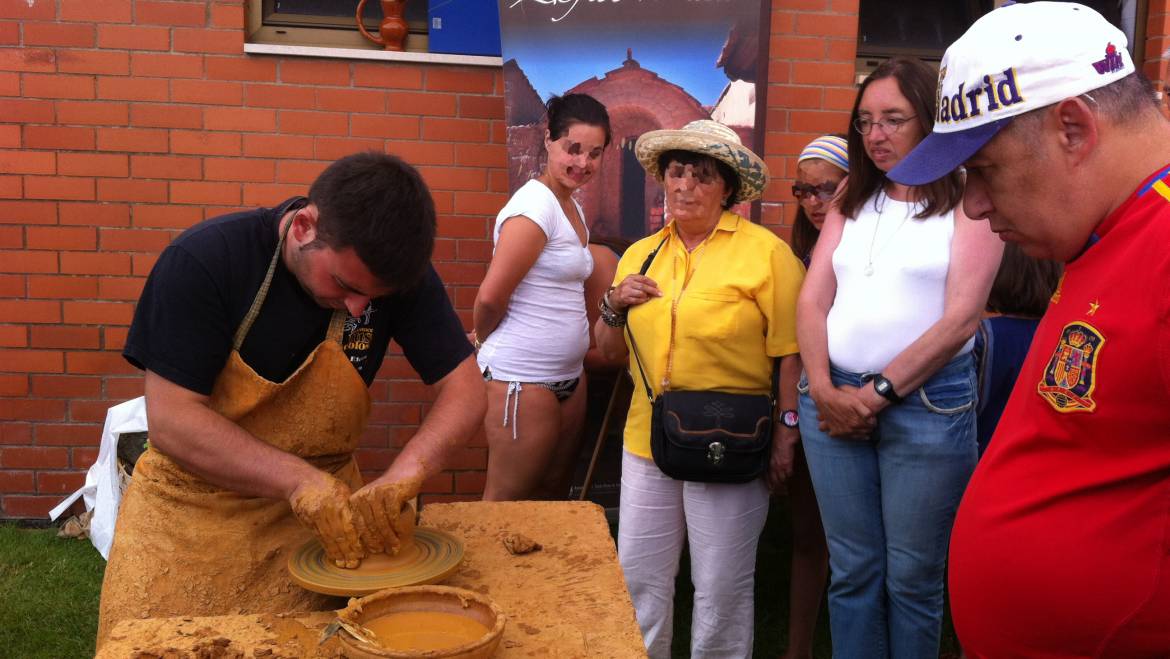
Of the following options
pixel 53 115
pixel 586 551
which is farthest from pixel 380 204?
pixel 53 115

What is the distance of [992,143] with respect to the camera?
1.67 m

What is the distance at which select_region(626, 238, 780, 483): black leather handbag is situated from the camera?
3115 mm

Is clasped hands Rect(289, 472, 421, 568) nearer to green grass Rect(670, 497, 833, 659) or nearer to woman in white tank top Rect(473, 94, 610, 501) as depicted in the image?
woman in white tank top Rect(473, 94, 610, 501)

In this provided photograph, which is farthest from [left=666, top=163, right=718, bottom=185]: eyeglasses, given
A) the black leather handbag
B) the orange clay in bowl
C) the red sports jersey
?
the orange clay in bowl

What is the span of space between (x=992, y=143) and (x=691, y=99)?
9.26ft

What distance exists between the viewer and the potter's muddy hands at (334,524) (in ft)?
6.81

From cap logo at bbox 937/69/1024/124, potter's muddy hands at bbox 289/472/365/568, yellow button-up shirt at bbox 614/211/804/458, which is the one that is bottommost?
potter's muddy hands at bbox 289/472/365/568

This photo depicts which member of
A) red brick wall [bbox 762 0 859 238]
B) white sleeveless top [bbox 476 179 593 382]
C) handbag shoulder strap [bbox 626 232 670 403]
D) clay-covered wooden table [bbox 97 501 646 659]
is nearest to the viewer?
clay-covered wooden table [bbox 97 501 646 659]

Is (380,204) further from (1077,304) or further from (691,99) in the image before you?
(691,99)

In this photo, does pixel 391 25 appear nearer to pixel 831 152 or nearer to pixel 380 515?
pixel 831 152

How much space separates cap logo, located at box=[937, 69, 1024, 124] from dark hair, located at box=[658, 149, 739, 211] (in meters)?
1.62

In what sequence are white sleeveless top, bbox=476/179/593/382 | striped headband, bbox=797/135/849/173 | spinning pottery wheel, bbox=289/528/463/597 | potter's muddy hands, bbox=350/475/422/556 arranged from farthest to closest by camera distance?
white sleeveless top, bbox=476/179/593/382 < striped headband, bbox=797/135/849/173 < potter's muddy hands, bbox=350/475/422/556 < spinning pottery wheel, bbox=289/528/463/597

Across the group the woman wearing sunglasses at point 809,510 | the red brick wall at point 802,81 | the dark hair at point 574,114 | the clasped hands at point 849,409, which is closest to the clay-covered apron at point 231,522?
the clasped hands at point 849,409

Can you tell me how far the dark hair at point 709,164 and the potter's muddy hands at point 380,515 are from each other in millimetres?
1741
